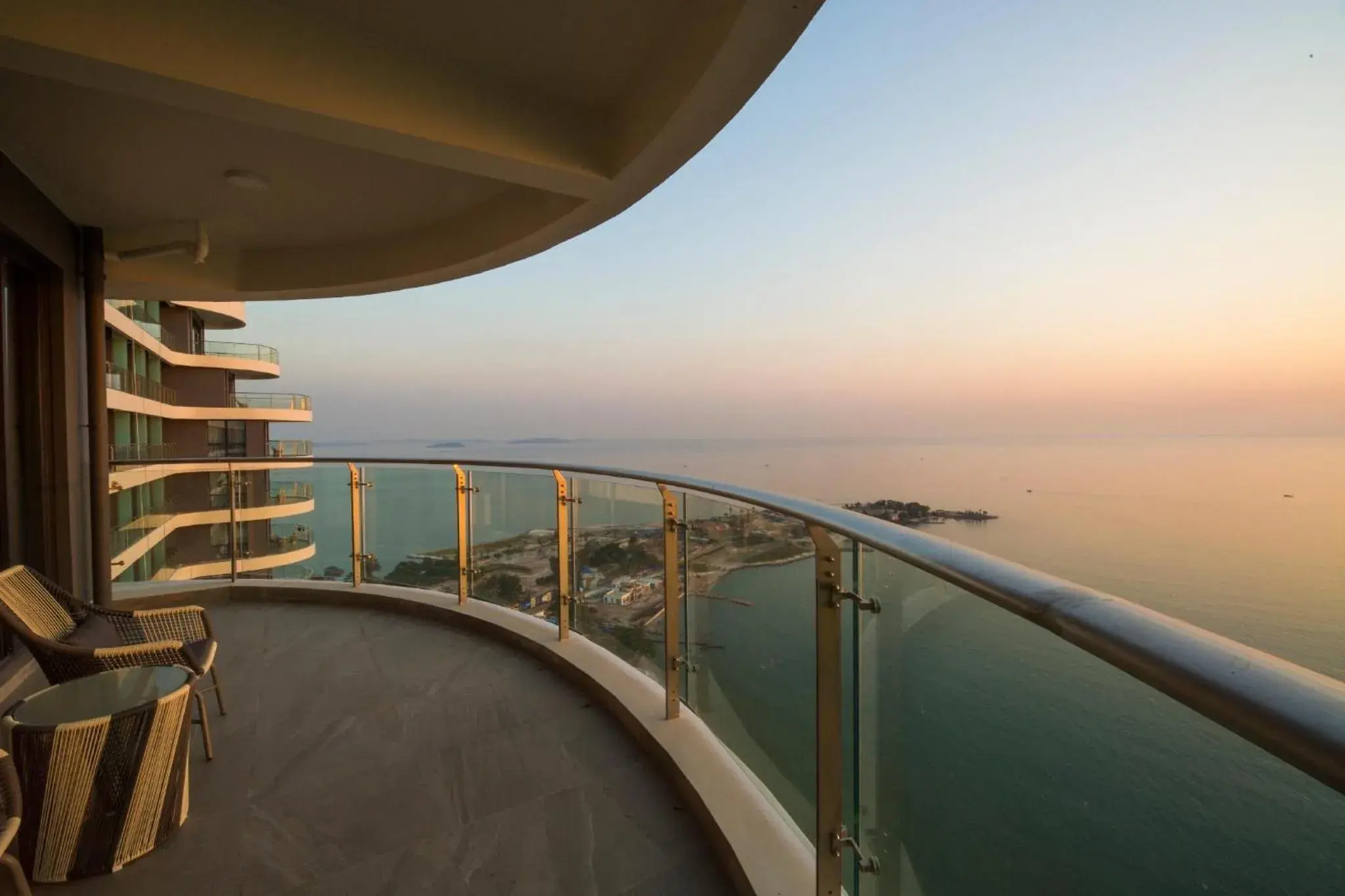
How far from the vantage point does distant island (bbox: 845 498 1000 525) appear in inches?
60.5

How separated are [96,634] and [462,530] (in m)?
2.18

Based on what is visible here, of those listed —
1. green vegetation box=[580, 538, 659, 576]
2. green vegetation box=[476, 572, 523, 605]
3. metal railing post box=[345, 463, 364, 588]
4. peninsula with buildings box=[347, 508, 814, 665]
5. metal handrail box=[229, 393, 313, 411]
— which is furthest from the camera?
metal handrail box=[229, 393, 313, 411]

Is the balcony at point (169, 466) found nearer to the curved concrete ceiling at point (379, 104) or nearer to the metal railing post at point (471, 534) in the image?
the metal railing post at point (471, 534)

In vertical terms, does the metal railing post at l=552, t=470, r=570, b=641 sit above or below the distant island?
below

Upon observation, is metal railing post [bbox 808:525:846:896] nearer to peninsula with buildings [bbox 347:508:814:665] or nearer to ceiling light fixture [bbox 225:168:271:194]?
peninsula with buildings [bbox 347:508:814:665]

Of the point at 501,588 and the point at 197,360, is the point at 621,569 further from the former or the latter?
the point at 197,360

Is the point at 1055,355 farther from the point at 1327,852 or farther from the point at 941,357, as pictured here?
the point at 1327,852

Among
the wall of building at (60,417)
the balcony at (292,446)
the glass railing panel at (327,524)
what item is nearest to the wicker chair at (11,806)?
the wall of building at (60,417)

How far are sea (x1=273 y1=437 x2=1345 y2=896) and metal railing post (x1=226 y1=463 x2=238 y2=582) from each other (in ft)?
13.0

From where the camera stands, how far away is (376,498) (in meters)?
5.31

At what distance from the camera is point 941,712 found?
3.62ft

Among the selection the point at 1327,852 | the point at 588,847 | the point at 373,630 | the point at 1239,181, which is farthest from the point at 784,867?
the point at 1239,181

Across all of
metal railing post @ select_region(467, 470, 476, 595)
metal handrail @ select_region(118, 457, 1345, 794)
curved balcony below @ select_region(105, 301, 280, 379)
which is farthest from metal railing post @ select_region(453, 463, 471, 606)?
curved balcony below @ select_region(105, 301, 280, 379)

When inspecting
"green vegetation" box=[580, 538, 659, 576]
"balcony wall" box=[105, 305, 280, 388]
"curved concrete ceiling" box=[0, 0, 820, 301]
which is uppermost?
"balcony wall" box=[105, 305, 280, 388]
